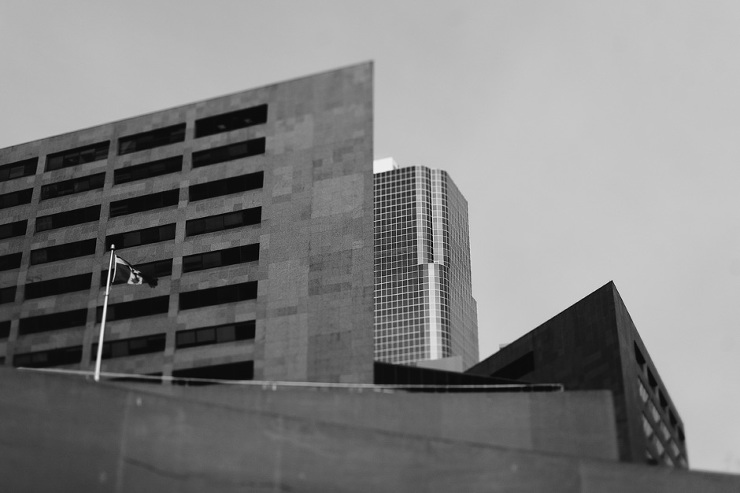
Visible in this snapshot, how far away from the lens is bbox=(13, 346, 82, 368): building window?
7144 centimetres

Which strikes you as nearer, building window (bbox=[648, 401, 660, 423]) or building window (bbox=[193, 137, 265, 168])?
building window (bbox=[193, 137, 265, 168])

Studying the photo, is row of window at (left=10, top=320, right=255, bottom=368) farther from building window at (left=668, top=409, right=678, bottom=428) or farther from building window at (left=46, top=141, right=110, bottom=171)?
building window at (left=668, top=409, right=678, bottom=428)

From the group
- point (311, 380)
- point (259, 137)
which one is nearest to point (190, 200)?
point (259, 137)

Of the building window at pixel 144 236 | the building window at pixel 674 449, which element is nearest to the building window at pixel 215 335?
the building window at pixel 144 236

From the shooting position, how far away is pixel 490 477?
4572 centimetres

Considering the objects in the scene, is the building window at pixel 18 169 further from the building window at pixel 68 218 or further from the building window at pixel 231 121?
the building window at pixel 231 121

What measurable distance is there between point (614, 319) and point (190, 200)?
107 feet

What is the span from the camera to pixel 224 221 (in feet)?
236

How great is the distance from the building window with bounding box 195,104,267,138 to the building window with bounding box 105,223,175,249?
8.05m

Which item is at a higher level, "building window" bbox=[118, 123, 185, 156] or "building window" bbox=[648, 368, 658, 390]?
"building window" bbox=[118, 123, 185, 156]

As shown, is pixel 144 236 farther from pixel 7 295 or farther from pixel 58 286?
pixel 7 295

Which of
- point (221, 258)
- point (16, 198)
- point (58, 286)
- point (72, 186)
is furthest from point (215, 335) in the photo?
point (16, 198)

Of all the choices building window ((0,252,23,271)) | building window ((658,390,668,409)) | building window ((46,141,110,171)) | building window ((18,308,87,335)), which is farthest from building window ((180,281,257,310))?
building window ((658,390,668,409))

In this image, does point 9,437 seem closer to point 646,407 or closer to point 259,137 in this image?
point 259,137
